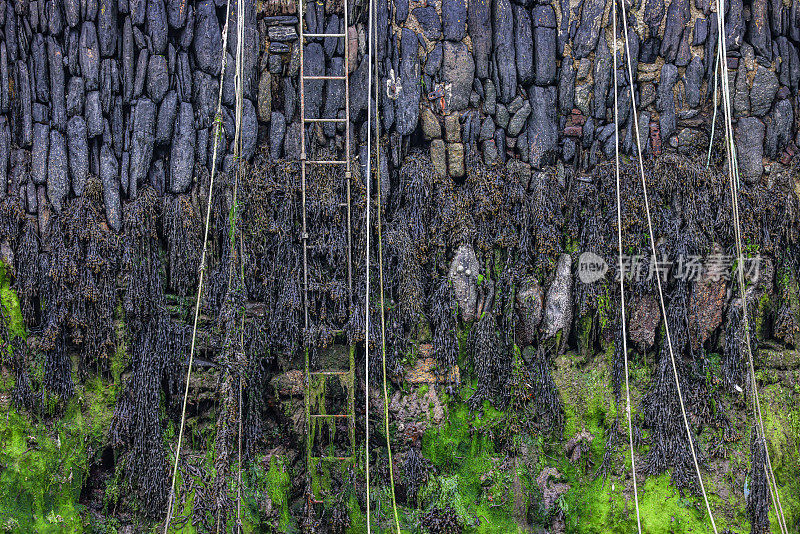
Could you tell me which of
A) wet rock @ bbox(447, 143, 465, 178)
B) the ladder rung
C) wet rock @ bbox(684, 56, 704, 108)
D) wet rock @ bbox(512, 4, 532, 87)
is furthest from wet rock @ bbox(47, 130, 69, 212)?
wet rock @ bbox(684, 56, 704, 108)

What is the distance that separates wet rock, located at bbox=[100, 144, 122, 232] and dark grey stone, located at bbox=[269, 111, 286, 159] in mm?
1404

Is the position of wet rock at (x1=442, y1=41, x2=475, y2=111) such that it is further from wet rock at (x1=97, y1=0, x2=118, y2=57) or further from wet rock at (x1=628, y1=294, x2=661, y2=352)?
wet rock at (x1=97, y1=0, x2=118, y2=57)

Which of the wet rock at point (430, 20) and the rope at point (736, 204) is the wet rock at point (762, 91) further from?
the wet rock at point (430, 20)

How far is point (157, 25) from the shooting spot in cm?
598

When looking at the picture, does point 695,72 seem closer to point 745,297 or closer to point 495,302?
point 745,297

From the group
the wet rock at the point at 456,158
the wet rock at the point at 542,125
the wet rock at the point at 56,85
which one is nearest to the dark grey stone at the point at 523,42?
the wet rock at the point at 542,125

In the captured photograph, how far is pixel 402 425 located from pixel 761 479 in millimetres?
3153

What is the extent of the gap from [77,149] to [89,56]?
831 mm

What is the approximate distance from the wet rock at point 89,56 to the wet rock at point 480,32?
3395mm

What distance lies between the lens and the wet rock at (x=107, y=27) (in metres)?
5.93

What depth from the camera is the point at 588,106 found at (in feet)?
20.7

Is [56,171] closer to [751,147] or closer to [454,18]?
[454,18]

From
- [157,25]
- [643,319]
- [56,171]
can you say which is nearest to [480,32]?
[157,25]

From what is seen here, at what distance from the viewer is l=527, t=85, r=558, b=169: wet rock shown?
6.28 metres
